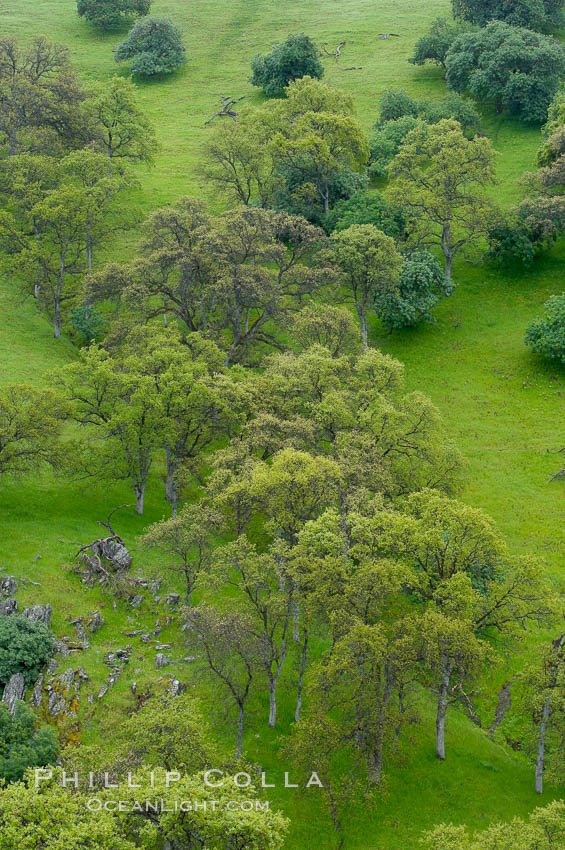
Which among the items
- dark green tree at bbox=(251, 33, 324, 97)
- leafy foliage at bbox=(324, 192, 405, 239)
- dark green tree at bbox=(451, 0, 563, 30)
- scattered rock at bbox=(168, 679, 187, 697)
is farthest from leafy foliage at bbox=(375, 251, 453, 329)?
dark green tree at bbox=(451, 0, 563, 30)

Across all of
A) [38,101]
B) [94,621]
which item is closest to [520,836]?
[94,621]

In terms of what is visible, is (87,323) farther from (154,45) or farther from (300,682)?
(154,45)

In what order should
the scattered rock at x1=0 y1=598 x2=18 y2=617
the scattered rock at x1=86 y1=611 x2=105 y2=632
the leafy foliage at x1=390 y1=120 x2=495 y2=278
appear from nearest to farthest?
the scattered rock at x1=0 y1=598 x2=18 y2=617 < the scattered rock at x1=86 y1=611 x2=105 y2=632 < the leafy foliage at x1=390 y1=120 x2=495 y2=278

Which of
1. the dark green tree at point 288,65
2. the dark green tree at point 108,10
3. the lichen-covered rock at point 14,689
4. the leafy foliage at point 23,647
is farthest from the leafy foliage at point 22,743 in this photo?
the dark green tree at point 108,10

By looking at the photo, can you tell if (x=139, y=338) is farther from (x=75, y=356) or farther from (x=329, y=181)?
(x=329, y=181)

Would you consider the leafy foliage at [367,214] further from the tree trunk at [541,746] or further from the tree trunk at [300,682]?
the tree trunk at [541,746]

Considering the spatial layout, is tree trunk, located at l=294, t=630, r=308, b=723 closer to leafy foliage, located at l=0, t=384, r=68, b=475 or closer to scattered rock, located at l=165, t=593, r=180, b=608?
scattered rock, located at l=165, t=593, r=180, b=608

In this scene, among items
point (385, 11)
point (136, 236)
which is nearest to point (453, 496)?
point (136, 236)
